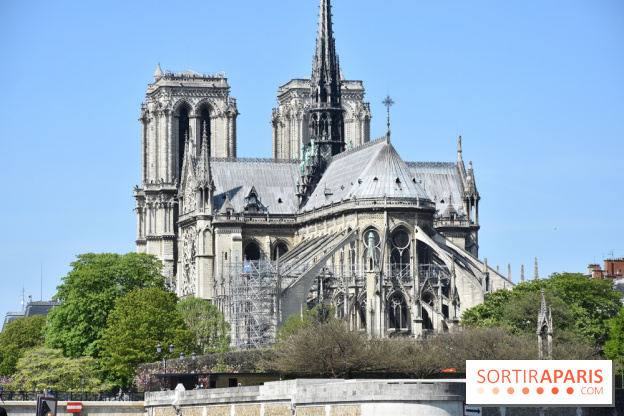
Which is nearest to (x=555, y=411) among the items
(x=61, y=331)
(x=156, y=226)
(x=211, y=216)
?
(x=61, y=331)

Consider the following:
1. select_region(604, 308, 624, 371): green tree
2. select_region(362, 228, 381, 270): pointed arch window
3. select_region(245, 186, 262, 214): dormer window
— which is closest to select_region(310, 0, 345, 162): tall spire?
select_region(245, 186, 262, 214): dormer window

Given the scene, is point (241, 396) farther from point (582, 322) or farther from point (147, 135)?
point (147, 135)

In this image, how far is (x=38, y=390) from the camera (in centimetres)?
9631

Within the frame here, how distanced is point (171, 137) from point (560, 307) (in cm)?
5843

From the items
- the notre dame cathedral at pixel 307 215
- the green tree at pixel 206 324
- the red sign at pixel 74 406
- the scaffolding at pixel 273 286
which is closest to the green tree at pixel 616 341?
the notre dame cathedral at pixel 307 215

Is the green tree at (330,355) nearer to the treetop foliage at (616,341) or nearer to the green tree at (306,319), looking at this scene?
the green tree at (306,319)

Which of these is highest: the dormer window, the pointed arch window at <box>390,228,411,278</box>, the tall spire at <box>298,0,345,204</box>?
the tall spire at <box>298,0,345,204</box>

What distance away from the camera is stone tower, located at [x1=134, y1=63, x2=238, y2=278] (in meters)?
151

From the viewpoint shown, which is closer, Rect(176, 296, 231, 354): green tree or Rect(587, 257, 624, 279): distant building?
Rect(176, 296, 231, 354): green tree

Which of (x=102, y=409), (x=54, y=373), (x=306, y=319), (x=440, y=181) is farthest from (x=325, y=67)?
(x=102, y=409)

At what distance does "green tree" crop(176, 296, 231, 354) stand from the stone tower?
27.0 m

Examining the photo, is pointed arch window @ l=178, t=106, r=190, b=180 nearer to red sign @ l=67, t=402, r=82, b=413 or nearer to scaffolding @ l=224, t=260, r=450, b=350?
scaffolding @ l=224, t=260, r=450, b=350

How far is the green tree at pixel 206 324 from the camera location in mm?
114562

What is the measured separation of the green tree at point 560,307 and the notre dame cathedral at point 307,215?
17.3 ft
